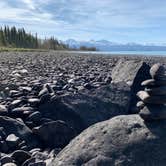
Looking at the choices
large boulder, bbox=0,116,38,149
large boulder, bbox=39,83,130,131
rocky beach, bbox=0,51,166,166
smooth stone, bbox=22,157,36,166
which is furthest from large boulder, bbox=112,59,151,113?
smooth stone, bbox=22,157,36,166

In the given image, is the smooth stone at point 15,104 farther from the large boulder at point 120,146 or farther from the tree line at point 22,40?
the tree line at point 22,40

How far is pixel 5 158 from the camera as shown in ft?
17.2

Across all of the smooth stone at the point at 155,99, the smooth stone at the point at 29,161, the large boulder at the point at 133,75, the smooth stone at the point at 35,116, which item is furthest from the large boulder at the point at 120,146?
the large boulder at the point at 133,75

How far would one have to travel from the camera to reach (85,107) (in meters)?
7.02

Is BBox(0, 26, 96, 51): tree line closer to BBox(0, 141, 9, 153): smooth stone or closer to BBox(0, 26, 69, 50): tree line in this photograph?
BBox(0, 26, 69, 50): tree line

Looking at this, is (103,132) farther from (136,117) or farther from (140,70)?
(140,70)

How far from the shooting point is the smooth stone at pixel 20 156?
5359 millimetres

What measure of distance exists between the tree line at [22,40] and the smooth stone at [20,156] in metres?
73.7

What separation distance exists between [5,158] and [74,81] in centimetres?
717

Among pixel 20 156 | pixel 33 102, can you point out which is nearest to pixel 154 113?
pixel 20 156

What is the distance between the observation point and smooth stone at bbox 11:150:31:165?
536 centimetres

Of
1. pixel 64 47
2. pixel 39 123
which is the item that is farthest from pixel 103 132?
pixel 64 47

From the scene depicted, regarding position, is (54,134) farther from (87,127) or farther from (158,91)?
(158,91)

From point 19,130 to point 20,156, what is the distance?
3.05 ft
